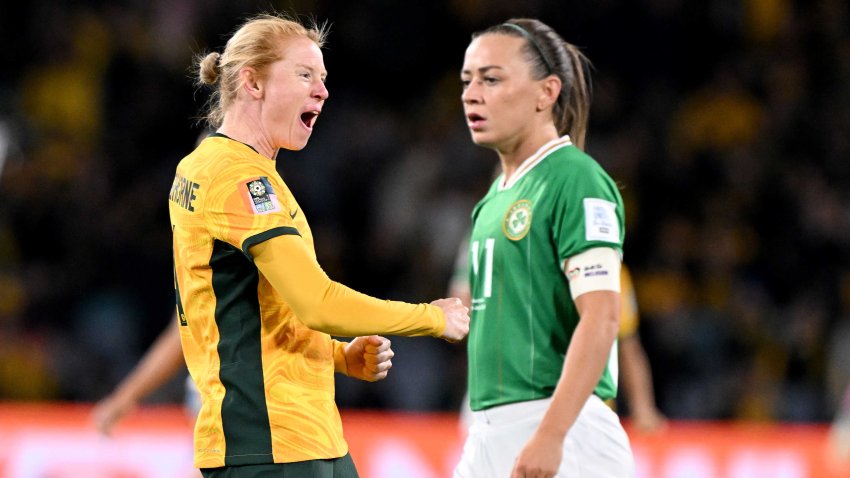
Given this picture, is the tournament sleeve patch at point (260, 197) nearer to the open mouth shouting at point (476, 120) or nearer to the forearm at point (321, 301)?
the forearm at point (321, 301)

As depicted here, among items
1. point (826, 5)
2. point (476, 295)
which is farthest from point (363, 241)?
point (476, 295)

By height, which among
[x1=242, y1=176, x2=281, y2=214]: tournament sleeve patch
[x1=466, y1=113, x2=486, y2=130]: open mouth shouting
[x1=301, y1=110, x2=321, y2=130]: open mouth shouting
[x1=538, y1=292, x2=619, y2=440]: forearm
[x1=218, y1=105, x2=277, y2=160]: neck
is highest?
[x1=466, y1=113, x2=486, y2=130]: open mouth shouting

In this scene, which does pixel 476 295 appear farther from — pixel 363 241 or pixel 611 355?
pixel 363 241

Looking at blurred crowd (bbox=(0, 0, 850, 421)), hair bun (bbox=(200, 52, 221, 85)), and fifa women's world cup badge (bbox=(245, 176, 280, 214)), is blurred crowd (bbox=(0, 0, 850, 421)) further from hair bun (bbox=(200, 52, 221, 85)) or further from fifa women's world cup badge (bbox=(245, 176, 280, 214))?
fifa women's world cup badge (bbox=(245, 176, 280, 214))

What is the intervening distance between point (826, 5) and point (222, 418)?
9.65m

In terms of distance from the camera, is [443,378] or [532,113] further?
[443,378]

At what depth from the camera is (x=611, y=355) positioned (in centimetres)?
367

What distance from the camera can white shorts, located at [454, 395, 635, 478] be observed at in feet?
11.7

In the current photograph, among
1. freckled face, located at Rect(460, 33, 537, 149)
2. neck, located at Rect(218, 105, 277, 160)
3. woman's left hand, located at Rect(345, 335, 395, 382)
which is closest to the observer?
neck, located at Rect(218, 105, 277, 160)

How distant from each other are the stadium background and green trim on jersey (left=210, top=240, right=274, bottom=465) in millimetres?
5865

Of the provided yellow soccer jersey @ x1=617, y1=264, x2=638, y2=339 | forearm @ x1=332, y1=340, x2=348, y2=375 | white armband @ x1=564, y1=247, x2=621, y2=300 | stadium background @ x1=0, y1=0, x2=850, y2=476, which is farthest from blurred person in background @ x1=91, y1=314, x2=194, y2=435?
stadium background @ x1=0, y1=0, x2=850, y2=476

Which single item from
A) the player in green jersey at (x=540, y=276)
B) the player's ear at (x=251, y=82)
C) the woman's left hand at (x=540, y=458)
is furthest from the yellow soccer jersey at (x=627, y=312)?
the player's ear at (x=251, y=82)

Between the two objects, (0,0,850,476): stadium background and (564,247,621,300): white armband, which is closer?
(564,247,621,300): white armband

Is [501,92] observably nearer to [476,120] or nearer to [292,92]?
[476,120]
